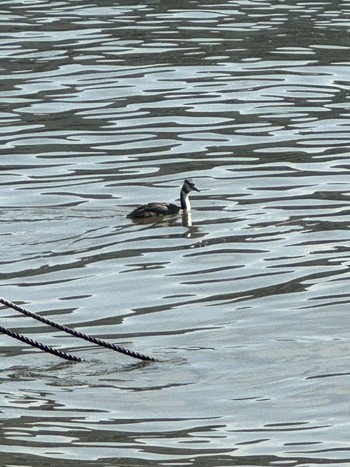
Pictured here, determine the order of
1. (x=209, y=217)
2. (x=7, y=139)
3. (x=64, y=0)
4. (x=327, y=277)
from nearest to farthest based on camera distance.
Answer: (x=327, y=277) → (x=209, y=217) → (x=7, y=139) → (x=64, y=0)

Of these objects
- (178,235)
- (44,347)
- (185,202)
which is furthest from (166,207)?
(44,347)

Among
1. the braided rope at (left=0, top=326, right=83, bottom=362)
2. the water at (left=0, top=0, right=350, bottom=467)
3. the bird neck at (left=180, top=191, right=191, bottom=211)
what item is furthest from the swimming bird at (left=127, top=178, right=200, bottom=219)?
the braided rope at (left=0, top=326, right=83, bottom=362)

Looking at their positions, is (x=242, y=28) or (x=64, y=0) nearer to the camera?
(x=242, y=28)

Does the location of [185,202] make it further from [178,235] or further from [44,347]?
[44,347]

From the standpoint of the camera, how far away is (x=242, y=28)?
29516 mm

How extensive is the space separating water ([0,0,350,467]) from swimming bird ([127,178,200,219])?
0.14 metres

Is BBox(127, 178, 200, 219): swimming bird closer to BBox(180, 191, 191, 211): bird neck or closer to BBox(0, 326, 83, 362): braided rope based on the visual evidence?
BBox(180, 191, 191, 211): bird neck

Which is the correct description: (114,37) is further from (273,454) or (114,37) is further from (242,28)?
(273,454)

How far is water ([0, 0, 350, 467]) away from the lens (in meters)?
11.3

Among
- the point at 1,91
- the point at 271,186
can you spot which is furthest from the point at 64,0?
the point at 271,186

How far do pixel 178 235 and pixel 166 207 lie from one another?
0.55 m

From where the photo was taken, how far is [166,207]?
59.8 ft

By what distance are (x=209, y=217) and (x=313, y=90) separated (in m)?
6.89

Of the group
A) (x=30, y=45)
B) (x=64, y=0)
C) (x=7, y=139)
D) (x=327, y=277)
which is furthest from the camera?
(x=64, y=0)
